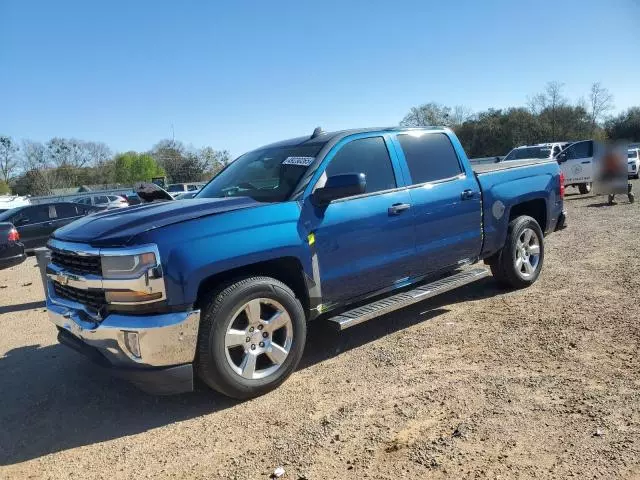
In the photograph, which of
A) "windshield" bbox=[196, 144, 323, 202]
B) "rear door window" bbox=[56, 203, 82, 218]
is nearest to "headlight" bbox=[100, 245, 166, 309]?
"windshield" bbox=[196, 144, 323, 202]

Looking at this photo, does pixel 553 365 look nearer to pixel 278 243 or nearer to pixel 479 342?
pixel 479 342

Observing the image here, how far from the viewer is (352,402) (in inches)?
138

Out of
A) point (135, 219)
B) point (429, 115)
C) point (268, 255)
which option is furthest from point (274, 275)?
point (429, 115)

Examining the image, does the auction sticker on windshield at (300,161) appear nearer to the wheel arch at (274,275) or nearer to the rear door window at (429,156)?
the wheel arch at (274,275)

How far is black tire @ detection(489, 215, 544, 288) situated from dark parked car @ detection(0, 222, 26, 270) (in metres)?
8.01

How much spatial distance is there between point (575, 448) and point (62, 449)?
10.00 ft

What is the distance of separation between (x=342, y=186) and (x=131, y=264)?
1.59m

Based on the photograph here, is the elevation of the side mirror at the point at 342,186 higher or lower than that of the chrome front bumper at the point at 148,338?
higher

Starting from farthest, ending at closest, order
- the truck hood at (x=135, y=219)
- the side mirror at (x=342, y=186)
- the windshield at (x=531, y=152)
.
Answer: the windshield at (x=531, y=152) → the side mirror at (x=342, y=186) → the truck hood at (x=135, y=219)

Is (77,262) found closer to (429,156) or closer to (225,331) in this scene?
(225,331)

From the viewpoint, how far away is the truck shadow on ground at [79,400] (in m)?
3.39

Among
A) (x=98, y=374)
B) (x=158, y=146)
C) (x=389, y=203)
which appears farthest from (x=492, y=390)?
(x=158, y=146)

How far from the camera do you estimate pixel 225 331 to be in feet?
11.3

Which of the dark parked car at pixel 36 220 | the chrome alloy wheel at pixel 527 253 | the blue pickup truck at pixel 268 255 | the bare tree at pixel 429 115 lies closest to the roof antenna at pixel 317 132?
the blue pickup truck at pixel 268 255
